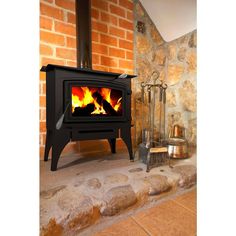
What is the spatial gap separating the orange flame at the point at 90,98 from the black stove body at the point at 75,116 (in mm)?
17

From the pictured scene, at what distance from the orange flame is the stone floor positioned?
1.41 ft

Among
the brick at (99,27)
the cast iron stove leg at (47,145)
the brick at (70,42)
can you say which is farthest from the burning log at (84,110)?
the brick at (99,27)

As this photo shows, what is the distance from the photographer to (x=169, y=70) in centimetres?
225

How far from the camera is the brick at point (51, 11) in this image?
1472mm

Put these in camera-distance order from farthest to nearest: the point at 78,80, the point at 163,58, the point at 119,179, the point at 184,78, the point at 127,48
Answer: the point at 163,58 → the point at 184,78 → the point at 127,48 → the point at 78,80 → the point at 119,179

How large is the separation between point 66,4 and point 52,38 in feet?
1.16

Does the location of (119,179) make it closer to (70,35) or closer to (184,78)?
(70,35)

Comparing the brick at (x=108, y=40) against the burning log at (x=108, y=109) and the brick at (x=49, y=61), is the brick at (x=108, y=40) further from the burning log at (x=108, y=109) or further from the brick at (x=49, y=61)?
the burning log at (x=108, y=109)

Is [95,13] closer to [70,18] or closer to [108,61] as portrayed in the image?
[70,18]

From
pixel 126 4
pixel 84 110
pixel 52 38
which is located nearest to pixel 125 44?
pixel 126 4

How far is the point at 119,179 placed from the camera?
1034mm
